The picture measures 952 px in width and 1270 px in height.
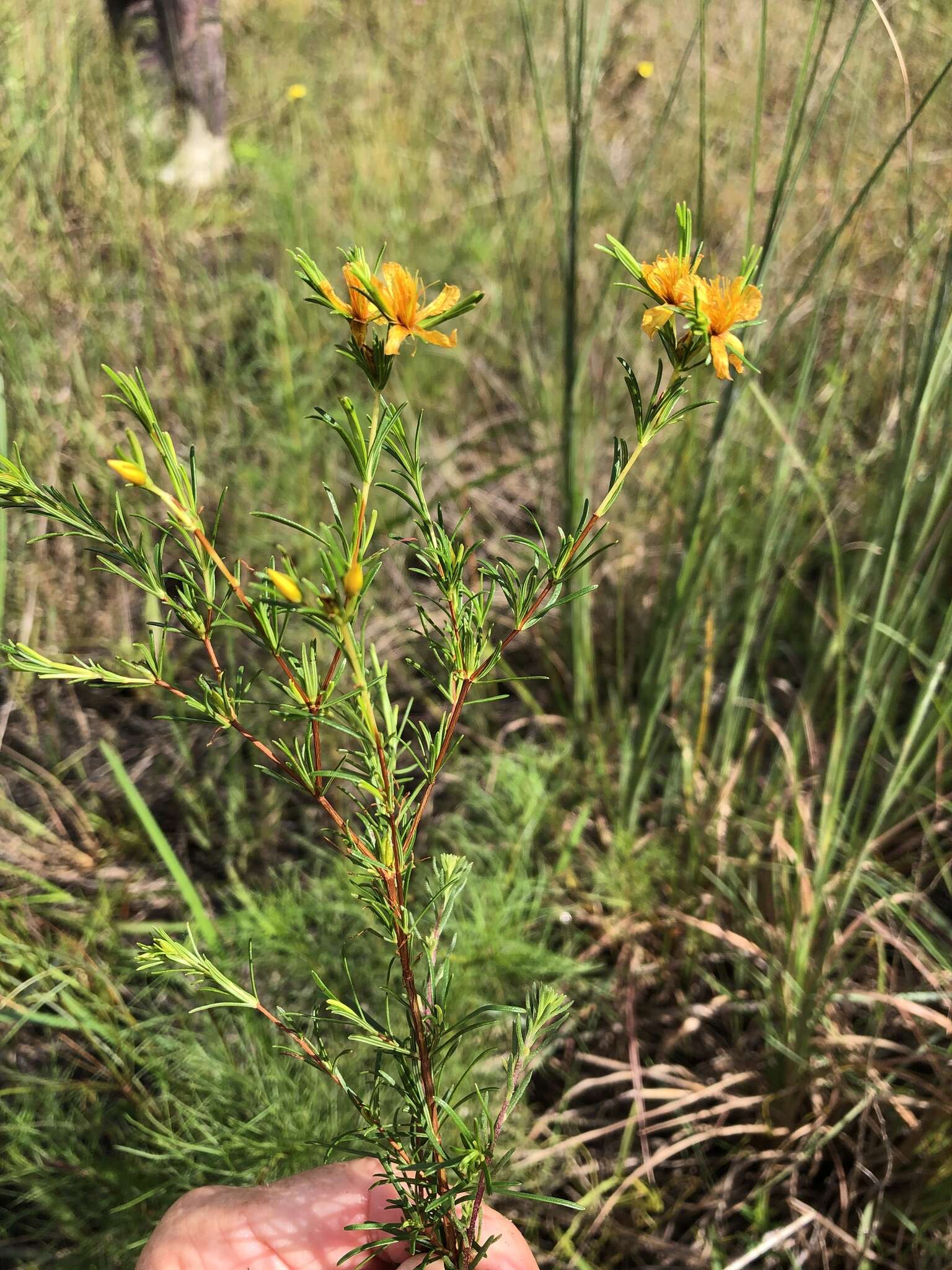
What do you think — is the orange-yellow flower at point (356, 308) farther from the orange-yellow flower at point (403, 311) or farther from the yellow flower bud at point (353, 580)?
the yellow flower bud at point (353, 580)

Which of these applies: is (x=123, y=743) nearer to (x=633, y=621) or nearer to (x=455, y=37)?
(x=633, y=621)

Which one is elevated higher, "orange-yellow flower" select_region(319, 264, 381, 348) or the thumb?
"orange-yellow flower" select_region(319, 264, 381, 348)

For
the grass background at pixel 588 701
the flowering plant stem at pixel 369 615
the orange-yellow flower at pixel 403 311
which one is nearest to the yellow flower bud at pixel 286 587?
the flowering plant stem at pixel 369 615

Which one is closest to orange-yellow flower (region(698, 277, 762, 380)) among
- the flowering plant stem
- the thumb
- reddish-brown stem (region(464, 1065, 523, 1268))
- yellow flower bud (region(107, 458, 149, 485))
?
the flowering plant stem

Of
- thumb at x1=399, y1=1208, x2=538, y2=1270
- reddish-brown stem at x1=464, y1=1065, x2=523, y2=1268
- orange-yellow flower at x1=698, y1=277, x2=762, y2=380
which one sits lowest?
thumb at x1=399, y1=1208, x2=538, y2=1270

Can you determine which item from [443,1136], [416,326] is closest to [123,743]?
[443,1136]

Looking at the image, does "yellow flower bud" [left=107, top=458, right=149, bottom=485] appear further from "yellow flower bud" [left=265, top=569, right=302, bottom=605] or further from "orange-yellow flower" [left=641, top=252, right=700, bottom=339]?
"orange-yellow flower" [left=641, top=252, right=700, bottom=339]

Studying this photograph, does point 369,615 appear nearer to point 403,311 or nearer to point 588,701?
point 403,311
